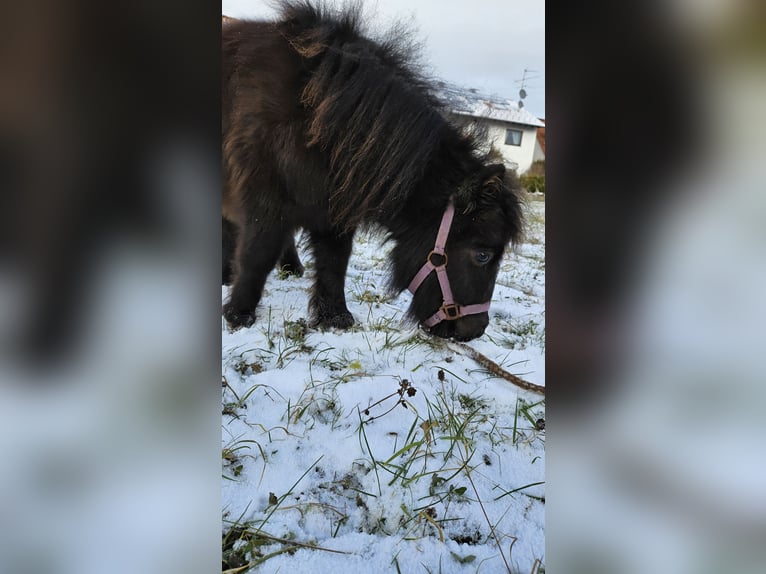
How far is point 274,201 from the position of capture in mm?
2719

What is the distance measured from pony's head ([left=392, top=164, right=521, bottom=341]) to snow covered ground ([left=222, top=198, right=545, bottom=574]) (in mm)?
377

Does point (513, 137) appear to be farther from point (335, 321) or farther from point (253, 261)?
point (253, 261)

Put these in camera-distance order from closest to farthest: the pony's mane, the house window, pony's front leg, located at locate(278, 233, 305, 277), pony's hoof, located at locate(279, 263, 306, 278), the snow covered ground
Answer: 1. the snow covered ground
2. the pony's mane
3. the house window
4. pony's hoof, located at locate(279, 263, 306, 278)
5. pony's front leg, located at locate(278, 233, 305, 277)

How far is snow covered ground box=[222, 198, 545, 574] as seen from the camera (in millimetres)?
1026

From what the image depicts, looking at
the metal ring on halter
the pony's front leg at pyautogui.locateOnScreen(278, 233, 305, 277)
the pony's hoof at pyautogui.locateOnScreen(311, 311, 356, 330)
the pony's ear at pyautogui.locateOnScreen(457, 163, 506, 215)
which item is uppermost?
the pony's ear at pyautogui.locateOnScreen(457, 163, 506, 215)

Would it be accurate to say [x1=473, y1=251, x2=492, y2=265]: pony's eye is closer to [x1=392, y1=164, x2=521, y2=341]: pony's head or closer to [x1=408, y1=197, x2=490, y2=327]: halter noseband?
[x1=392, y1=164, x2=521, y2=341]: pony's head

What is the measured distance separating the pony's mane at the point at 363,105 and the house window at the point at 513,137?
760 millimetres

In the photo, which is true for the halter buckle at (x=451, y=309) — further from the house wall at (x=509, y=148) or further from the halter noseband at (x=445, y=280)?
the house wall at (x=509, y=148)

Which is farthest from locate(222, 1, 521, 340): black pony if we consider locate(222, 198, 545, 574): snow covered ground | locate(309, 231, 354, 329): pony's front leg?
locate(222, 198, 545, 574): snow covered ground
